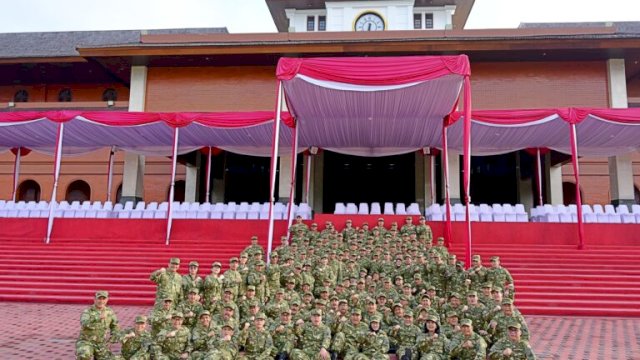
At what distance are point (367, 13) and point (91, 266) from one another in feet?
61.1

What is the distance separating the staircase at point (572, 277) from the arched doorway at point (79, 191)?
61.9ft

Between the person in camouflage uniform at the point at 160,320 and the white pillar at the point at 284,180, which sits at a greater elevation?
the white pillar at the point at 284,180

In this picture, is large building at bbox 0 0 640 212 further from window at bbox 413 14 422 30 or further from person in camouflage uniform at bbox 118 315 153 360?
person in camouflage uniform at bbox 118 315 153 360

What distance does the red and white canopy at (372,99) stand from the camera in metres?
11.0

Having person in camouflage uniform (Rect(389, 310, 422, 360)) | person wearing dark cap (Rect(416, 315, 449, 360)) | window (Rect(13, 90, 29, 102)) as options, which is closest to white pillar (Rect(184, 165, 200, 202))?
window (Rect(13, 90, 29, 102))

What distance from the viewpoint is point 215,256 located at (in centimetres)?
1254

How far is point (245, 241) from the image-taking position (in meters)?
14.0

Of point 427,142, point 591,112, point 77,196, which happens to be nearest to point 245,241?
point 427,142

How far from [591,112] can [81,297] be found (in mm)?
13255

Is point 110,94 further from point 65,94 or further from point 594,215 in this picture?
point 594,215

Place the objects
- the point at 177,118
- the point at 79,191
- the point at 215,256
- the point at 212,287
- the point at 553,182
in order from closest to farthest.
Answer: the point at 212,287 → the point at 215,256 → the point at 177,118 → the point at 553,182 → the point at 79,191

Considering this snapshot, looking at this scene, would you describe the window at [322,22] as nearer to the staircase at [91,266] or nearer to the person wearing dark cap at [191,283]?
the staircase at [91,266]

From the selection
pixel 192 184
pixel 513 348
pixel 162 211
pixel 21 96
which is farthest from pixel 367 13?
pixel 513 348

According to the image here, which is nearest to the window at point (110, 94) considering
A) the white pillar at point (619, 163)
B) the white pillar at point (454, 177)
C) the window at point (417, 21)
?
the window at point (417, 21)
